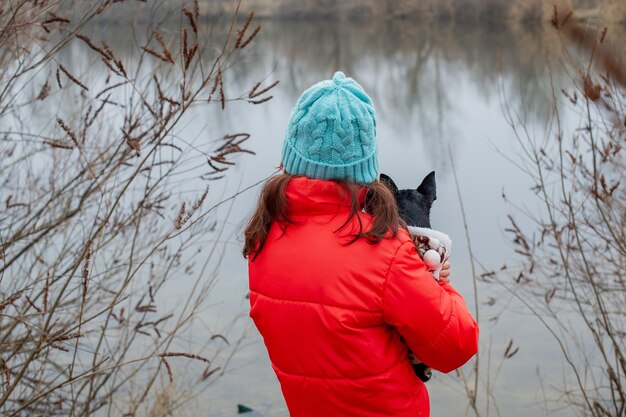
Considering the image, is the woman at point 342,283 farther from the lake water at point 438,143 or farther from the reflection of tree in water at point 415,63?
the reflection of tree in water at point 415,63

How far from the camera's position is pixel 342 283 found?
1.73 metres

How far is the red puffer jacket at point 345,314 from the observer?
1.72 meters

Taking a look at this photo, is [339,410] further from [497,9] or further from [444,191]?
[497,9]

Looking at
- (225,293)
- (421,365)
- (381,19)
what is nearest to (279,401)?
(225,293)

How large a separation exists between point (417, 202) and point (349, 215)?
22 cm

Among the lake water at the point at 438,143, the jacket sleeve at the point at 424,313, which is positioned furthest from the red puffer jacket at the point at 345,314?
the lake water at the point at 438,143

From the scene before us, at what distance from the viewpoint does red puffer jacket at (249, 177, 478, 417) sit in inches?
67.9

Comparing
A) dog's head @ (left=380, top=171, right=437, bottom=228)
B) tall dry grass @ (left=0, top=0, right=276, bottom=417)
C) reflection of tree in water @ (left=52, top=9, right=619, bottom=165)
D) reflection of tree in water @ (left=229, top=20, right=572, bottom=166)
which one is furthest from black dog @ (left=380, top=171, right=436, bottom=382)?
reflection of tree in water @ (left=229, top=20, right=572, bottom=166)

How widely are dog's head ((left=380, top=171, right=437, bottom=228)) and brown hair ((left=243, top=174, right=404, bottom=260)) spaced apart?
10cm

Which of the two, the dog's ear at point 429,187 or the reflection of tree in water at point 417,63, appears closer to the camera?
the dog's ear at point 429,187

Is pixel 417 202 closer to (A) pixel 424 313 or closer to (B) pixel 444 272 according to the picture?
(B) pixel 444 272

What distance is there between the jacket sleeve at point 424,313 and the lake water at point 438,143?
50 centimetres

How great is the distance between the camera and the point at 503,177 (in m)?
8.12

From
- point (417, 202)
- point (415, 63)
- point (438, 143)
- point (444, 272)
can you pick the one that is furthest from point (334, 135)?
point (415, 63)
